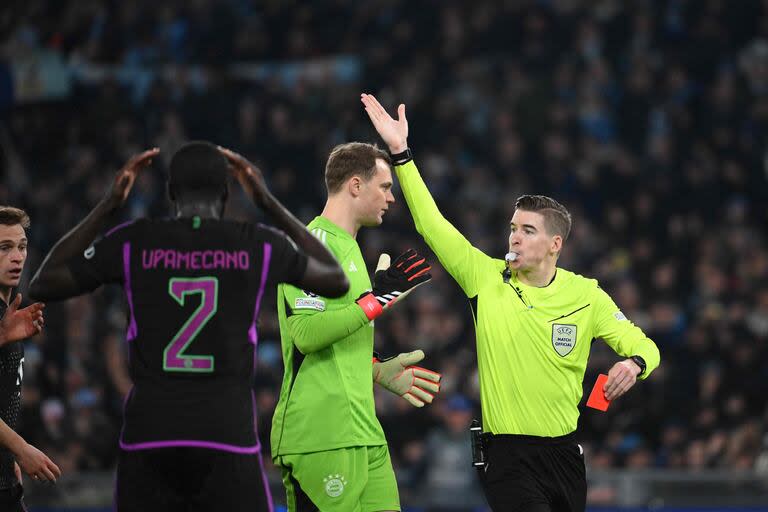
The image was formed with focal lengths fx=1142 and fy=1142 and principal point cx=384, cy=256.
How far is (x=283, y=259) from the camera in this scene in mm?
4270

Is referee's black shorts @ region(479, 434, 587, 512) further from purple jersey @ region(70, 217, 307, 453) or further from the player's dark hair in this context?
the player's dark hair

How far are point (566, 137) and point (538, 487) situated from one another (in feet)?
31.0

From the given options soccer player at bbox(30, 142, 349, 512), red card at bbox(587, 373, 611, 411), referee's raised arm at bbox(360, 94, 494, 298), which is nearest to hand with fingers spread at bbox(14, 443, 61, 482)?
soccer player at bbox(30, 142, 349, 512)

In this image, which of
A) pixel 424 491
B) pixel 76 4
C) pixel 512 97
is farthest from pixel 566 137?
pixel 76 4

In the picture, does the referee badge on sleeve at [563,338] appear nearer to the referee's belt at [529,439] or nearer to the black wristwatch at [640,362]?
the black wristwatch at [640,362]

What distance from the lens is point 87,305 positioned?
12422 mm

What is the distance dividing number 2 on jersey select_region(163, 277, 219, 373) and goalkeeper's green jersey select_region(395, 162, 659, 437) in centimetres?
203

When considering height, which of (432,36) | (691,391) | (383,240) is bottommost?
(691,391)

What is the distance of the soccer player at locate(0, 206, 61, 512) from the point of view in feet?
16.6

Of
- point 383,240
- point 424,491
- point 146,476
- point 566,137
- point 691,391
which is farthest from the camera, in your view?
point 566,137

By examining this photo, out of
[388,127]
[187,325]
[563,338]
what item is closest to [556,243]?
[563,338]

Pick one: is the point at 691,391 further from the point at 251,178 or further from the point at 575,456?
the point at 251,178

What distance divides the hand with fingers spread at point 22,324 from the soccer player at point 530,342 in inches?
77.2

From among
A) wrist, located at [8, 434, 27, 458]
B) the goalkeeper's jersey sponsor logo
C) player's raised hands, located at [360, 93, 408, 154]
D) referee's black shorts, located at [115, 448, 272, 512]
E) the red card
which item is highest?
player's raised hands, located at [360, 93, 408, 154]
